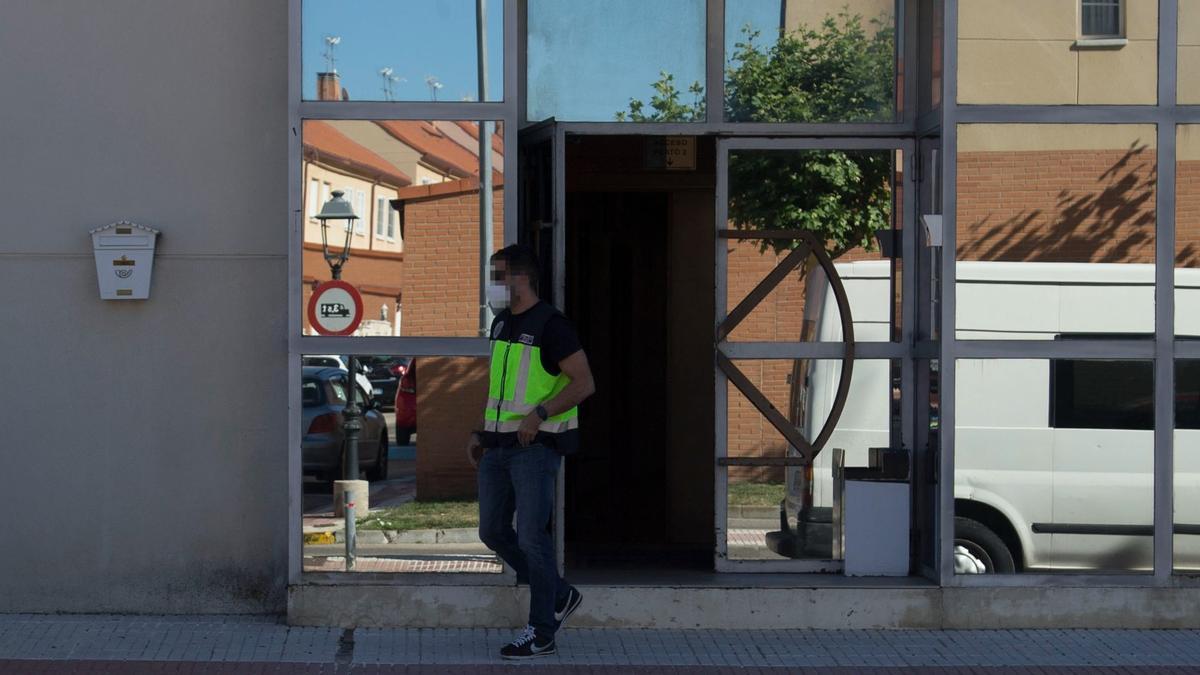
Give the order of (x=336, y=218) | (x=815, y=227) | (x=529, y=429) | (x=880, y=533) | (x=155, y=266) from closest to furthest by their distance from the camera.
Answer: (x=529, y=429) → (x=336, y=218) → (x=155, y=266) → (x=880, y=533) → (x=815, y=227)

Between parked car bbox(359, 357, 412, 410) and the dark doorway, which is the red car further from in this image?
the dark doorway

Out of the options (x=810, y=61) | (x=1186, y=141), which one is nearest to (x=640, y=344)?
(x=810, y=61)

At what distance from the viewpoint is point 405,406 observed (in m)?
6.97

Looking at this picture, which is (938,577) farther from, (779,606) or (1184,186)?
(1184,186)

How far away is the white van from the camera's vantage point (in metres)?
6.92

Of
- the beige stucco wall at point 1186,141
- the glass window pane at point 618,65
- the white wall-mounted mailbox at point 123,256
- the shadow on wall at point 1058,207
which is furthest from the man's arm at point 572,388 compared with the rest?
the beige stucco wall at point 1186,141

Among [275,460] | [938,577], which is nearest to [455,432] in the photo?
[275,460]

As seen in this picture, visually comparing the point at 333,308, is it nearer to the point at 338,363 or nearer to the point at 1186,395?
the point at 338,363

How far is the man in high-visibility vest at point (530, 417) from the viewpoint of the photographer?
6.30 metres

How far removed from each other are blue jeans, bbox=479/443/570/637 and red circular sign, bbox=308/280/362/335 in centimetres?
96

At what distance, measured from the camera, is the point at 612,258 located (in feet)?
31.6

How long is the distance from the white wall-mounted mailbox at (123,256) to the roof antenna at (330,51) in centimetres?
116

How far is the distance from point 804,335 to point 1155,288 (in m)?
1.67

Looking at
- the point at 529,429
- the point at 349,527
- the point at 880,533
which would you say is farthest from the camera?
the point at 880,533
